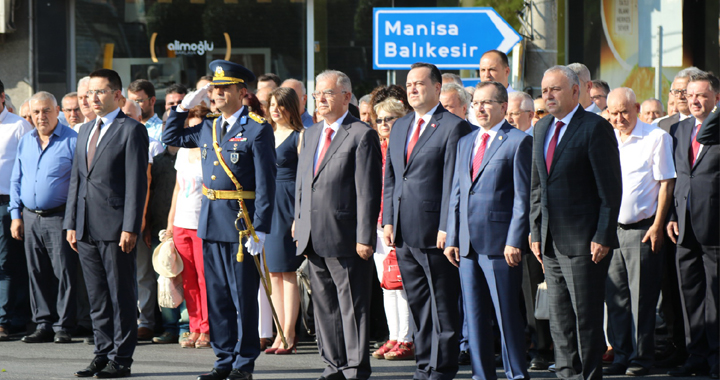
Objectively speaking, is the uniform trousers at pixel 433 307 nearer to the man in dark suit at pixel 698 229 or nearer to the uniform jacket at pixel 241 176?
the uniform jacket at pixel 241 176

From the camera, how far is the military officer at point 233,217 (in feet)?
23.0

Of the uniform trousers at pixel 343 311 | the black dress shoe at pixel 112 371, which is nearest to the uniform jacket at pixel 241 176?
the uniform trousers at pixel 343 311

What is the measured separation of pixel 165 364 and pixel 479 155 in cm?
323

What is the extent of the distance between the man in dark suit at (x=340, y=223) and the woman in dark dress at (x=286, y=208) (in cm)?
137

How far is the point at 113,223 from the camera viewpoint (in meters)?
7.32

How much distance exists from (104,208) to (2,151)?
2.95 m

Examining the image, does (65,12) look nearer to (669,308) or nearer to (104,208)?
(104,208)

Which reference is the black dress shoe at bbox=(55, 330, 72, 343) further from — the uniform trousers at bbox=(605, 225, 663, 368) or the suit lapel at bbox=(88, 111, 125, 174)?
the uniform trousers at bbox=(605, 225, 663, 368)

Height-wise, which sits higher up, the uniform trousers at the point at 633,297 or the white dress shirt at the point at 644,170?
the white dress shirt at the point at 644,170

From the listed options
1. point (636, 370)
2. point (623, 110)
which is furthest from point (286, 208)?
point (636, 370)

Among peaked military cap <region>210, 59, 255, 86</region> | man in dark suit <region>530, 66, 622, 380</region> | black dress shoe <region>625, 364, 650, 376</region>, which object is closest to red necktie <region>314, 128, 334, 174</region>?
peaked military cap <region>210, 59, 255, 86</region>

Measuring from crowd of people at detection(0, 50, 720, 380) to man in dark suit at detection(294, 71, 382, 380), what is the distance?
14 millimetres

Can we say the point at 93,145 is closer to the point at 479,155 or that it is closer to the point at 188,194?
the point at 188,194

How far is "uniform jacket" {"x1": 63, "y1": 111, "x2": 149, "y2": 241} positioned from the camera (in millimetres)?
7320
